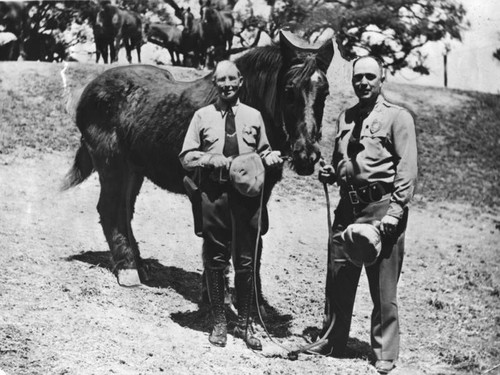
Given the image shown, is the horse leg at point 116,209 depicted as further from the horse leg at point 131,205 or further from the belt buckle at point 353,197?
the belt buckle at point 353,197

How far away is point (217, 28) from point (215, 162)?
2386 millimetres

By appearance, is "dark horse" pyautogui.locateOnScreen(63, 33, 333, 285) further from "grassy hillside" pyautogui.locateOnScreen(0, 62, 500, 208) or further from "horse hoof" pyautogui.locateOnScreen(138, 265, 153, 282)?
"grassy hillside" pyautogui.locateOnScreen(0, 62, 500, 208)

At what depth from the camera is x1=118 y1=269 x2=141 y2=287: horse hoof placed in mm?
5016

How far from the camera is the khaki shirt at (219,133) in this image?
4133 mm

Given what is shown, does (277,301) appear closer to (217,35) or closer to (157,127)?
(157,127)

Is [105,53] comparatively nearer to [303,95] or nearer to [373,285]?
[303,95]

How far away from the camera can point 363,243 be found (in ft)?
12.7

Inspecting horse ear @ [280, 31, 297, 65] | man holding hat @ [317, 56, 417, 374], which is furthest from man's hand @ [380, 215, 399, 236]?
horse ear @ [280, 31, 297, 65]

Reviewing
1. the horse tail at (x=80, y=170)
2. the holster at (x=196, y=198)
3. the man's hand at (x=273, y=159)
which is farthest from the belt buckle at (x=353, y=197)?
the horse tail at (x=80, y=170)

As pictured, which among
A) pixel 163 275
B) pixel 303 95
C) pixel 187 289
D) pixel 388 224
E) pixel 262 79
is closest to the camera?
pixel 388 224

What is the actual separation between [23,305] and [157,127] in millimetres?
1567

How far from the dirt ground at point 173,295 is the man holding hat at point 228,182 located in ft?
1.25

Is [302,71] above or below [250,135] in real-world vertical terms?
above

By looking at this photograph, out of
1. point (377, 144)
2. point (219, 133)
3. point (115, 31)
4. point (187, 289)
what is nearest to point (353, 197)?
point (377, 144)
